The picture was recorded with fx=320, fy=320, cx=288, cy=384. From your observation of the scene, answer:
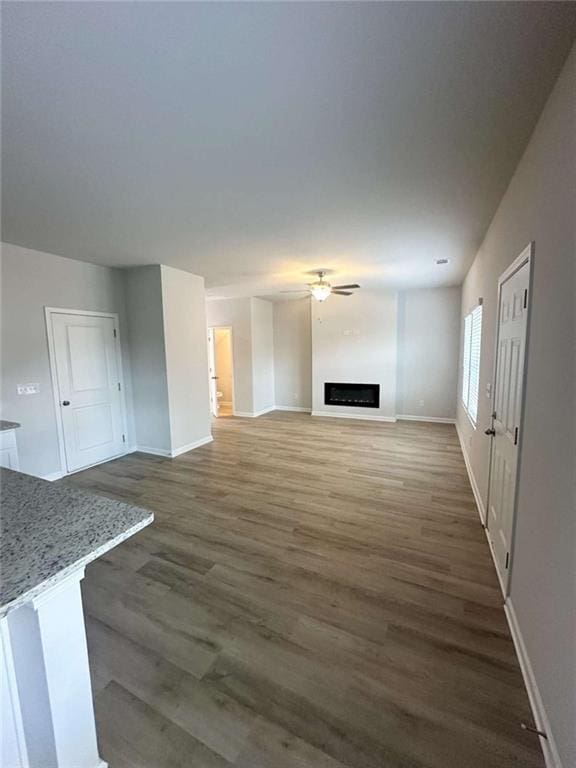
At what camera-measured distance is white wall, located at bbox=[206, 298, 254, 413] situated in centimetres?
736

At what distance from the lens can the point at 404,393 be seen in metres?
6.95

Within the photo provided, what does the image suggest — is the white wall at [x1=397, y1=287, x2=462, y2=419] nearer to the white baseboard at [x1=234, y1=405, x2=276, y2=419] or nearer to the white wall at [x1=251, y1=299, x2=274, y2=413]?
the white wall at [x1=251, y1=299, x2=274, y2=413]

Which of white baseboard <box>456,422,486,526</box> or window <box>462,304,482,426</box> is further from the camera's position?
window <box>462,304,482,426</box>

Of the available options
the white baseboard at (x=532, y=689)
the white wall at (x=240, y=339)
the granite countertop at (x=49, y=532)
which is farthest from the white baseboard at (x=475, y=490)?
the white wall at (x=240, y=339)

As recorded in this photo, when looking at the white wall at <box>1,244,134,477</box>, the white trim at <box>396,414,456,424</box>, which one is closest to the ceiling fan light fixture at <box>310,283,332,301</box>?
the white wall at <box>1,244,134,477</box>

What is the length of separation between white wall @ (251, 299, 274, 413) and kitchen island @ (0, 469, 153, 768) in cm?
636

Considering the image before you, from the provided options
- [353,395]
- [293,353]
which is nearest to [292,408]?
[293,353]

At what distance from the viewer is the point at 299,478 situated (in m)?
3.98

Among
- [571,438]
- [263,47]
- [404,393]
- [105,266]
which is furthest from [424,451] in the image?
[105,266]

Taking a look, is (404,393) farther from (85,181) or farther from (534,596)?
(85,181)

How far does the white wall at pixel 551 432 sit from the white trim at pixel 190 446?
421 centimetres

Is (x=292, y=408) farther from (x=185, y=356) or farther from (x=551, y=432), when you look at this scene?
(x=551, y=432)

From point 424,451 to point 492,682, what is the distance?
3.60 metres

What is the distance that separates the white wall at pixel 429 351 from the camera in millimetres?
6418
